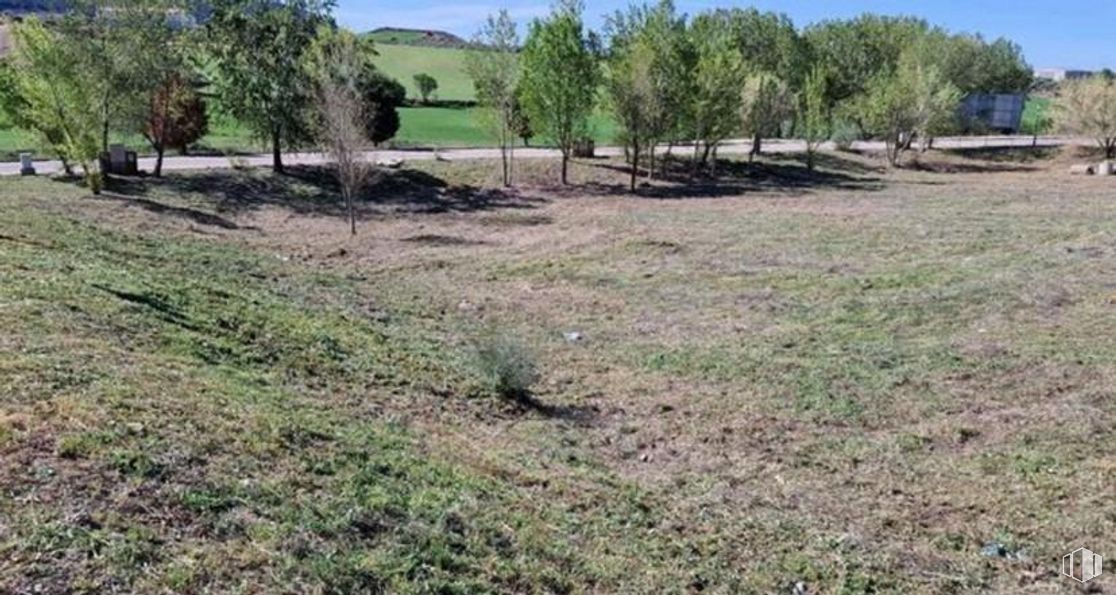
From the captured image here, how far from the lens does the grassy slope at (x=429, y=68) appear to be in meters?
77.1

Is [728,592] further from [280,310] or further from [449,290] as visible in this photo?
[449,290]

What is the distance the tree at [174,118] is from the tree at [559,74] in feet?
40.2

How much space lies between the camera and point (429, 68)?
293 feet

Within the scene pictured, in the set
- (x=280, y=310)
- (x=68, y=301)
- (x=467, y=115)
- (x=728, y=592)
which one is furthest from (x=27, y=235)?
(x=467, y=115)

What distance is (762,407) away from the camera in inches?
411

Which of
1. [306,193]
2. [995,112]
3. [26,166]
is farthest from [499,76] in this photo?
[995,112]

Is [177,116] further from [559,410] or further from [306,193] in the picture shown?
[559,410]

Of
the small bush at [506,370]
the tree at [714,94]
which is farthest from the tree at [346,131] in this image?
the tree at [714,94]

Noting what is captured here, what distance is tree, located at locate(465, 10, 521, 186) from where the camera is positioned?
3331 centimetres

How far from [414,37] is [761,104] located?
112 m

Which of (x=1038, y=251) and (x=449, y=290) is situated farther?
(x=1038, y=251)

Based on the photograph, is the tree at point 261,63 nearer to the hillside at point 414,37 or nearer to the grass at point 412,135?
the grass at point 412,135

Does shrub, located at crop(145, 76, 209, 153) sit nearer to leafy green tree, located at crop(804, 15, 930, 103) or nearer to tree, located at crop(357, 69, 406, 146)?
tree, located at crop(357, 69, 406, 146)

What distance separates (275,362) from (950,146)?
53.6 metres
